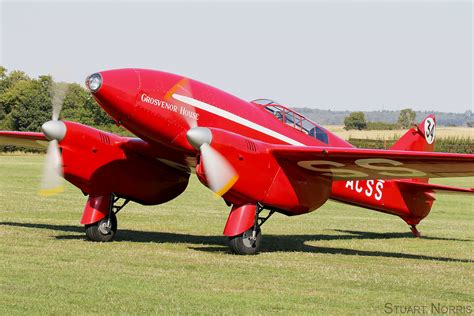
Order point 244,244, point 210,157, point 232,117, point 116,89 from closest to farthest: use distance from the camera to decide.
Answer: point 210,157, point 116,89, point 244,244, point 232,117

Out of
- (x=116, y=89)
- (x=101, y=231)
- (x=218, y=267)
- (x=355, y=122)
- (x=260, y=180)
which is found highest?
(x=116, y=89)

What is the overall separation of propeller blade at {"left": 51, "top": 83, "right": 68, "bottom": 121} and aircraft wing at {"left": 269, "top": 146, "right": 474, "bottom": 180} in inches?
167

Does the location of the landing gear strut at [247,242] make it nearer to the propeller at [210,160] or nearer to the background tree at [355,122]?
the propeller at [210,160]

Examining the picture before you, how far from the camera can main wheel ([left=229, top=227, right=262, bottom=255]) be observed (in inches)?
567

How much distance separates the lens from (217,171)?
13.6 meters

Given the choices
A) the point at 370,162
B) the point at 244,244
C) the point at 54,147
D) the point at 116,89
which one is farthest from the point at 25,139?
the point at 370,162

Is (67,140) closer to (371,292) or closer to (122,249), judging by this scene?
(122,249)

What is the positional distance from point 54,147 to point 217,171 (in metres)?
3.61

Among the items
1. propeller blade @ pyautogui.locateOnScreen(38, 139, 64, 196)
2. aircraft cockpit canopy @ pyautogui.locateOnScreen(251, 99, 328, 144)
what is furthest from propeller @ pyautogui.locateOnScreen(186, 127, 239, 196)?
propeller blade @ pyautogui.locateOnScreen(38, 139, 64, 196)

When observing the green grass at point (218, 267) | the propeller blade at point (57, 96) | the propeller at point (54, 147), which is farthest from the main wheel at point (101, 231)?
the propeller blade at point (57, 96)

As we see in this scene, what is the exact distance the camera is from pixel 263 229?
2095cm

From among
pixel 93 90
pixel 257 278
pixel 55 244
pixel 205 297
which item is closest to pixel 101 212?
pixel 55 244

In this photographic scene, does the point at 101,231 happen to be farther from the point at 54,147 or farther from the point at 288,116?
the point at 288,116

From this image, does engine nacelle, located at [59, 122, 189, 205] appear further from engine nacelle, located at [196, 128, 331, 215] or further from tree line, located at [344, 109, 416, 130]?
tree line, located at [344, 109, 416, 130]
